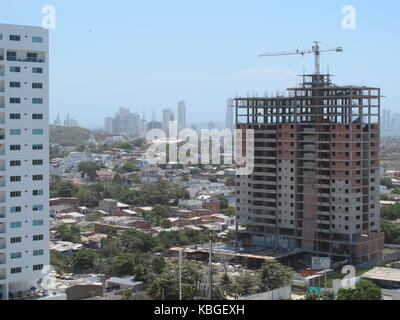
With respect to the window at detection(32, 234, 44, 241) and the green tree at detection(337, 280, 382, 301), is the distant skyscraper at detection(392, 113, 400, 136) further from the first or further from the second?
the window at detection(32, 234, 44, 241)

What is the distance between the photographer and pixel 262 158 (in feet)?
38.5

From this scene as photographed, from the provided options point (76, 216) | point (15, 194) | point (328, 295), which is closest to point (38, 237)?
point (15, 194)

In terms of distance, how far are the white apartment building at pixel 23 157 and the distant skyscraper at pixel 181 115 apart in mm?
21539

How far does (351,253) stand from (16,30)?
656 cm

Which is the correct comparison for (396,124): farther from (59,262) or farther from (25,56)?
(25,56)

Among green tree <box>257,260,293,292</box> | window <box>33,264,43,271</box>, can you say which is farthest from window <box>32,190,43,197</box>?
green tree <box>257,260,293,292</box>

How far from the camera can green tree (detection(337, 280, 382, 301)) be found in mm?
7418

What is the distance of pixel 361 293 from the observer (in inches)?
294

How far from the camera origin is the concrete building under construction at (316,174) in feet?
35.9

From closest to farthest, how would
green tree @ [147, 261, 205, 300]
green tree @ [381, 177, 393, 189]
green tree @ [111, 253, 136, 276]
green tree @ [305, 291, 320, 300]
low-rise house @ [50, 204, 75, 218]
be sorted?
1. green tree @ [305, 291, 320, 300]
2. green tree @ [147, 261, 205, 300]
3. green tree @ [111, 253, 136, 276]
4. low-rise house @ [50, 204, 75, 218]
5. green tree @ [381, 177, 393, 189]

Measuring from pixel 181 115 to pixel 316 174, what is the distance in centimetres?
1868

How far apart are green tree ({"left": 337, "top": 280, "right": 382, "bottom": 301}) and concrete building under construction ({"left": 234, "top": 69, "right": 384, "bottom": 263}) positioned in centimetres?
308

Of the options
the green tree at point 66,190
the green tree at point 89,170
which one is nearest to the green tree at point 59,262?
the green tree at point 66,190

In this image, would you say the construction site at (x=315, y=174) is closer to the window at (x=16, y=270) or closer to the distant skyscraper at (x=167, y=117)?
the window at (x=16, y=270)
